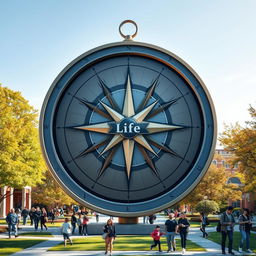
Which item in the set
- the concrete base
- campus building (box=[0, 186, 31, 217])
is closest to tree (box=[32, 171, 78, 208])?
campus building (box=[0, 186, 31, 217])

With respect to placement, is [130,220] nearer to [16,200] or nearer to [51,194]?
[51,194]

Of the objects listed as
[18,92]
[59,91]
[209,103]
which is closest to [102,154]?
[59,91]

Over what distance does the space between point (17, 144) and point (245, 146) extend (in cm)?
1706

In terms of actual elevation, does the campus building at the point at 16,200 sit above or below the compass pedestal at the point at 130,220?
above

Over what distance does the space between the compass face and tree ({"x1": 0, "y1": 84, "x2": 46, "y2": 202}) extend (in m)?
18.0

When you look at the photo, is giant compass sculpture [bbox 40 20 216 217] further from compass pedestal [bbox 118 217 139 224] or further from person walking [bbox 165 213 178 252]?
person walking [bbox 165 213 178 252]

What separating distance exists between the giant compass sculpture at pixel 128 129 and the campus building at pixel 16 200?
3907 cm

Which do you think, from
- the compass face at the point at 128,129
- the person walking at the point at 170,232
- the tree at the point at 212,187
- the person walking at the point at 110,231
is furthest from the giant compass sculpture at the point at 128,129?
the tree at the point at 212,187

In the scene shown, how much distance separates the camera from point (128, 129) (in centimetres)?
1256

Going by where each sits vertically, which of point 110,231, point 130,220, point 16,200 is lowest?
point 110,231

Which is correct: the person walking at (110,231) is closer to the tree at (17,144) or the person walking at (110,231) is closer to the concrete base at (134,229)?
the concrete base at (134,229)

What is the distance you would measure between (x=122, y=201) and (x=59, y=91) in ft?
13.1

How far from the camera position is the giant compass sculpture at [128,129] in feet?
40.6

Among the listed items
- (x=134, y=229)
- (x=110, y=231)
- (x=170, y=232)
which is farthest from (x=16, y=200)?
(x=134, y=229)
